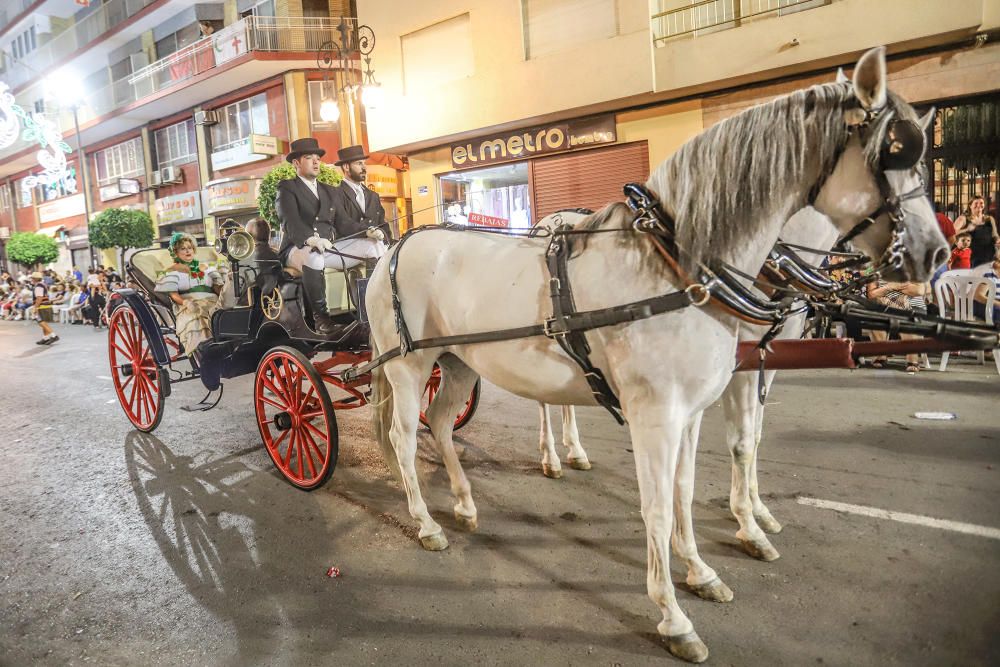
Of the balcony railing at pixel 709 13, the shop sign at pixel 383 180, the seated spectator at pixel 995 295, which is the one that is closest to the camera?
the seated spectator at pixel 995 295

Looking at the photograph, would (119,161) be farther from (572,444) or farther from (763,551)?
(763,551)

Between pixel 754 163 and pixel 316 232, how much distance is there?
3595 mm

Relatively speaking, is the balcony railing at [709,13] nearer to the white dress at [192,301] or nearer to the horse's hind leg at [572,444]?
the horse's hind leg at [572,444]

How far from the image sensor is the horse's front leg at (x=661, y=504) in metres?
2.30

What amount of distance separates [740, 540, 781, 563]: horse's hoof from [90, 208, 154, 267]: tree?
23.0 metres

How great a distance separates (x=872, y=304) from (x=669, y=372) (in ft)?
5.89

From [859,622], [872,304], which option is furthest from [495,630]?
[872,304]

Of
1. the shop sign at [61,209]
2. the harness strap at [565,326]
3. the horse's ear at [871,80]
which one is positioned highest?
the shop sign at [61,209]

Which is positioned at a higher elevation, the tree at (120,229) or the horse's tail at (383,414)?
the tree at (120,229)

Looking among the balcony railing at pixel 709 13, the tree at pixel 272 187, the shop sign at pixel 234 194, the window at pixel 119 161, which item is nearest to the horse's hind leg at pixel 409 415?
the tree at pixel 272 187

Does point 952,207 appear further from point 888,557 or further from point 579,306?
point 579,306

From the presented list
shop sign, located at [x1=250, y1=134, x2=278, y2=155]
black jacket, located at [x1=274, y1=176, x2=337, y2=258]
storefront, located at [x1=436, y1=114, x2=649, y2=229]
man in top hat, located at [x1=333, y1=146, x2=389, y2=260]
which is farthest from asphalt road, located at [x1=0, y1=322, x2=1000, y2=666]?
shop sign, located at [x1=250, y1=134, x2=278, y2=155]

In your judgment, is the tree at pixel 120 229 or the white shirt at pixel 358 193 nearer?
the white shirt at pixel 358 193

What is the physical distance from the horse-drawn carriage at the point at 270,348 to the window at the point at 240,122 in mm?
15554
